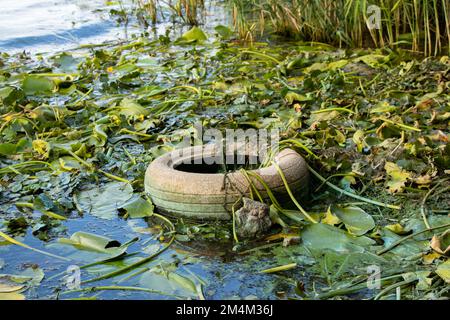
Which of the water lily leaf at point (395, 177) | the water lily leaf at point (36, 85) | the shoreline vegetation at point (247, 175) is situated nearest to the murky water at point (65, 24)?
the shoreline vegetation at point (247, 175)

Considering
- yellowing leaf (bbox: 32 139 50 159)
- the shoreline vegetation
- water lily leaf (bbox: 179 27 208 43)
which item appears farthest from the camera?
water lily leaf (bbox: 179 27 208 43)

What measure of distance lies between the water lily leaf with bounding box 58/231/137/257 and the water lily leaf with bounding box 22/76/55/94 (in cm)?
271

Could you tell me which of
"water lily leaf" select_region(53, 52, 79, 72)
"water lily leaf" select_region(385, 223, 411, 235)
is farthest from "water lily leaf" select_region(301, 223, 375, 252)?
"water lily leaf" select_region(53, 52, 79, 72)

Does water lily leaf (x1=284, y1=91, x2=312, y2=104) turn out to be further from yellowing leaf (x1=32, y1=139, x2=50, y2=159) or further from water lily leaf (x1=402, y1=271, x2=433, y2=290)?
water lily leaf (x1=402, y1=271, x2=433, y2=290)

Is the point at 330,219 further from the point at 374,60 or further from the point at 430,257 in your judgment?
the point at 374,60

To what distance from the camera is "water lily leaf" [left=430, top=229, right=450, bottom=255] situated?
9.60 feet

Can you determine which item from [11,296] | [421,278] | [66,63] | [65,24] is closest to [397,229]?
[421,278]

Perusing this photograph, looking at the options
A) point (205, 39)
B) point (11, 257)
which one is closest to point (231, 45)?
point (205, 39)

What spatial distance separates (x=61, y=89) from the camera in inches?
235

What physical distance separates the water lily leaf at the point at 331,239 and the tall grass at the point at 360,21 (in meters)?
3.53

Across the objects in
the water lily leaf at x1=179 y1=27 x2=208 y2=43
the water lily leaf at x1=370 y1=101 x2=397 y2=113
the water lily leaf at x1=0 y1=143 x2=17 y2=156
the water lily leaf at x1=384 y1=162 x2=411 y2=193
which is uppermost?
the water lily leaf at x1=179 y1=27 x2=208 y2=43

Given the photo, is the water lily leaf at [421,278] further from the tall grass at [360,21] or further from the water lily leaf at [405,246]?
the tall grass at [360,21]

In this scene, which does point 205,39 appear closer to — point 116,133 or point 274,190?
point 116,133
